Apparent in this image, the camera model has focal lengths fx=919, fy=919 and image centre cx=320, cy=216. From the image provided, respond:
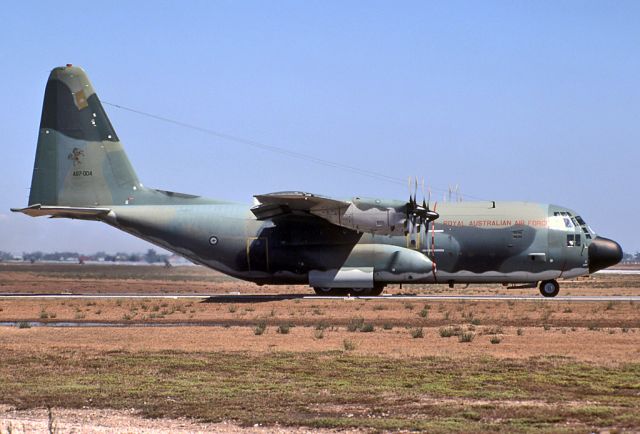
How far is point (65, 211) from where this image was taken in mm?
45562

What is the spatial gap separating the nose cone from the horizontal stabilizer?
2390cm

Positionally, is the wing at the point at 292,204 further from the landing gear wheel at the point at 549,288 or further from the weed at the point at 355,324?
the landing gear wheel at the point at 549,288

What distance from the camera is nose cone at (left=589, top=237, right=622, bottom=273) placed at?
4375 centimetres

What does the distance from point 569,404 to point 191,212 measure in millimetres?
31120

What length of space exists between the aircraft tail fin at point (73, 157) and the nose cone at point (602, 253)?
903 inches

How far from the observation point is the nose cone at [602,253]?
144 ft

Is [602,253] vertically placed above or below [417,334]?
above

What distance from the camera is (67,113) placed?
47.3 m

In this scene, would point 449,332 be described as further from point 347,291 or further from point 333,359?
point 347,291

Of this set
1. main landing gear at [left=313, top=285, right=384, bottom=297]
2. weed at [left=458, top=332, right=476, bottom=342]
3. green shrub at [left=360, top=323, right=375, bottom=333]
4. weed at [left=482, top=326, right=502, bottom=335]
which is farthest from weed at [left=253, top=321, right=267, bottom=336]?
main landing gear at [left=313, top=285, right=384, bottom=297]

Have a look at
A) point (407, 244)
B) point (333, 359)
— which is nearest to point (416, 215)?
point (407, 244)

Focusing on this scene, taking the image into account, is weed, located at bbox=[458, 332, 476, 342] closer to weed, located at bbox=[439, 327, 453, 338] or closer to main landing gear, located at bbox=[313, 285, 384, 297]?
weed, located at bbox=[439, 327, 453, 338]

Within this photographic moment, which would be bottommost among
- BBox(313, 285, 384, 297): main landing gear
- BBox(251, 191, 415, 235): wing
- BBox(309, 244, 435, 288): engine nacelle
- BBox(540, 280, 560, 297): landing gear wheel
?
BBox(313, 285, 384, 297): main landing gear

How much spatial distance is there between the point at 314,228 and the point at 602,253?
1380 cm
